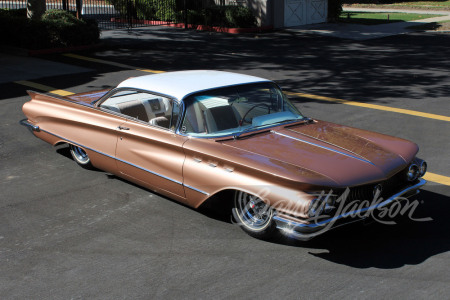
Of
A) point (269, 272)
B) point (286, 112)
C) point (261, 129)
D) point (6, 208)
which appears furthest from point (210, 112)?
point (6, 208)

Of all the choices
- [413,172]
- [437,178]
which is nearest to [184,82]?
[413,172]

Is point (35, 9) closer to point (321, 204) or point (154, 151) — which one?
point (154, 151)

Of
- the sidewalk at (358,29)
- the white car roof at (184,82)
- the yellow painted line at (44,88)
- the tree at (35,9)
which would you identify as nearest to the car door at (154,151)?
the white car roof at (184,82)

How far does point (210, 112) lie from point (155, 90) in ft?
2.89

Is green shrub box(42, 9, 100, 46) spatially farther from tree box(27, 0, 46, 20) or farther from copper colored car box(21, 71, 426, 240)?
copper colored car box(21, 71, 426, 240)

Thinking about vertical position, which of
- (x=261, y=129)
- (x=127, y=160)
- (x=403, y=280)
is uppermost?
(x=261, y=129)

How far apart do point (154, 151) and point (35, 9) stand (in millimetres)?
14553

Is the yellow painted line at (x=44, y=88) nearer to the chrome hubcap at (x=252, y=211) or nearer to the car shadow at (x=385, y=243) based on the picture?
the chrome hubcap at (x=252, y=211)

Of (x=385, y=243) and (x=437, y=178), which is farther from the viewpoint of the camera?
(x=437, y=178)

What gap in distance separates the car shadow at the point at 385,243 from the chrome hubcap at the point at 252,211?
0.29 m

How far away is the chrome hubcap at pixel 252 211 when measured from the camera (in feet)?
18.0

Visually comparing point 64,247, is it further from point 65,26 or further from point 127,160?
point 65,26

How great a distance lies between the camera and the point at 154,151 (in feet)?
20.7

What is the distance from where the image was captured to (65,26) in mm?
18156
